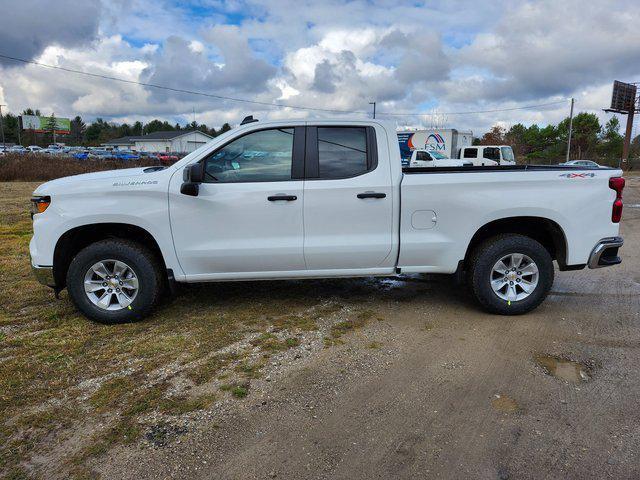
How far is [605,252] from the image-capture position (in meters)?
4.84

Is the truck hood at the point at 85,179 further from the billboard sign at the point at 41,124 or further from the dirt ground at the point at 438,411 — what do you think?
the billboard sign at the point at 41,124

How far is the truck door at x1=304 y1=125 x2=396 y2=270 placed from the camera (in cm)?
459

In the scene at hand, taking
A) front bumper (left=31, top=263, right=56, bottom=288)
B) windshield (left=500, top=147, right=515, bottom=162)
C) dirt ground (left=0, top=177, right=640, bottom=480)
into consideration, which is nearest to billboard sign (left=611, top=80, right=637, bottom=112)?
windshield (left=500, top=147, right=515, bottom=162)

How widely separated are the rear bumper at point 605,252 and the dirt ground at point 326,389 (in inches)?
23.9

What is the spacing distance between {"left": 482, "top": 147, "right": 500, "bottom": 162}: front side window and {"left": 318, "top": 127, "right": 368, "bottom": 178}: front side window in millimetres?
25380

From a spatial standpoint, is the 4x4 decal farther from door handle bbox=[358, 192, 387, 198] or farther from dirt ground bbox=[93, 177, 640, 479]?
door handle bbox=[358, 192, 387, 198]

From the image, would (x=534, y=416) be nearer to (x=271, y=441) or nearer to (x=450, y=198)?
(x=271, y=441)

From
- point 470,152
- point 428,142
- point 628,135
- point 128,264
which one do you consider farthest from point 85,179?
point 628,135

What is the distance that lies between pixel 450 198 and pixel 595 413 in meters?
2.24

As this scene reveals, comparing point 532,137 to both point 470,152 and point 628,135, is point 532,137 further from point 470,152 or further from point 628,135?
point 470,152

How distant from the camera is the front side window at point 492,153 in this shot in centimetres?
2822

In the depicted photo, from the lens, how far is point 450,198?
4676 millimetres

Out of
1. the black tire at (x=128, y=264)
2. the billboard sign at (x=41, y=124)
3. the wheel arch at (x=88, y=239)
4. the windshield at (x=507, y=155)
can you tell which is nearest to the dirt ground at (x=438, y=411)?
the black tire at (x=128, y=264)

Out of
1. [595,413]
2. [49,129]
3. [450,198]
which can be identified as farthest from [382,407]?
[49,129]
